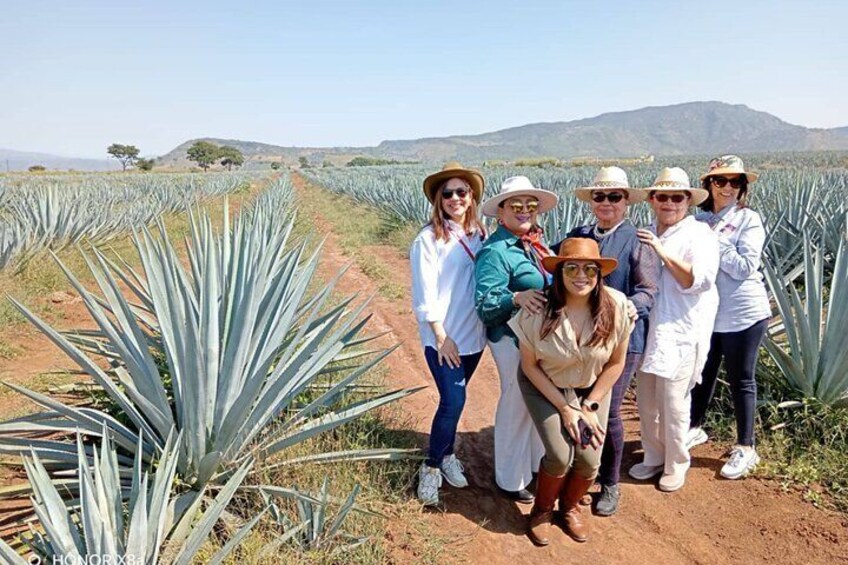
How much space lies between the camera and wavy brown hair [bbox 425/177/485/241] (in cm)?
252

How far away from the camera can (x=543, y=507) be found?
2416 millimetres

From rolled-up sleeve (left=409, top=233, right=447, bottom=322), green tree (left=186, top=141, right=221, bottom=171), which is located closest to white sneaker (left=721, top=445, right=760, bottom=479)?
rolled-up sleeve (left=409, top=233, right=447, bottom=322)

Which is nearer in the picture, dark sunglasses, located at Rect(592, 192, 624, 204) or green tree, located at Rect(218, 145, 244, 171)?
dark sunglasses, located at Rect(592, 192, 624, 204)

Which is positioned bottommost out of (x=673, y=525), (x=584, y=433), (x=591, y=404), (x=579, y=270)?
(x=673, y=525)

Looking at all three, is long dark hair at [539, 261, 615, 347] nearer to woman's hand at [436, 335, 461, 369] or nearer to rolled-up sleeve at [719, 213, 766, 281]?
woman's hand at [436, 335, 461, 369]

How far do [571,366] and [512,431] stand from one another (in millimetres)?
547

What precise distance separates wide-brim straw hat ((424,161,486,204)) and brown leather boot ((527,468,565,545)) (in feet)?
4.52

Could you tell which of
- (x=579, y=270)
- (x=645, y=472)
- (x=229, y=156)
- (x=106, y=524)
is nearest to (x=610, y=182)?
(x=579, y=270)

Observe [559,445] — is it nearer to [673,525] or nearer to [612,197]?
[673,525]

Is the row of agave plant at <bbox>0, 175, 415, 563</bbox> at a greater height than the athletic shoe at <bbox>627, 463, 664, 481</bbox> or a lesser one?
greater

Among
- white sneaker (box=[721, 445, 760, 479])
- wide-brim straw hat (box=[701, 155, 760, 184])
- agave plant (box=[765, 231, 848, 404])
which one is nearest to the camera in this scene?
wide-brim straw hat (box=[701, 155, 760, 184])

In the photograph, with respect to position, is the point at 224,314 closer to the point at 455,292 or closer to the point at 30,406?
the point at 455,292

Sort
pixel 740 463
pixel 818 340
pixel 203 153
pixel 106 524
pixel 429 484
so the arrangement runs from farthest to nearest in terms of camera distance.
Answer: pixel 203 153, pixel 818 340, pixel 740 463, pixel 429 484, pixel 106 524

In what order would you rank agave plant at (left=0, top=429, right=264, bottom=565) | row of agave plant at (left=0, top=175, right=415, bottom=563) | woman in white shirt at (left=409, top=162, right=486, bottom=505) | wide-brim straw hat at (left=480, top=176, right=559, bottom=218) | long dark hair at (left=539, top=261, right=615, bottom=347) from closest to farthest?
agave plant at (left=0, top=429, right=264, bottom=565), row of agave plant at (left=0, top=175, right=415, bottom=563), long dark hair at (left=539, top=261, right=615, bottom=347), wide-brim straw hat at (left=480, top=176, right=559, bottom=218), woman in white shirt at (left=409, top=162, right=486, bottom=505)
